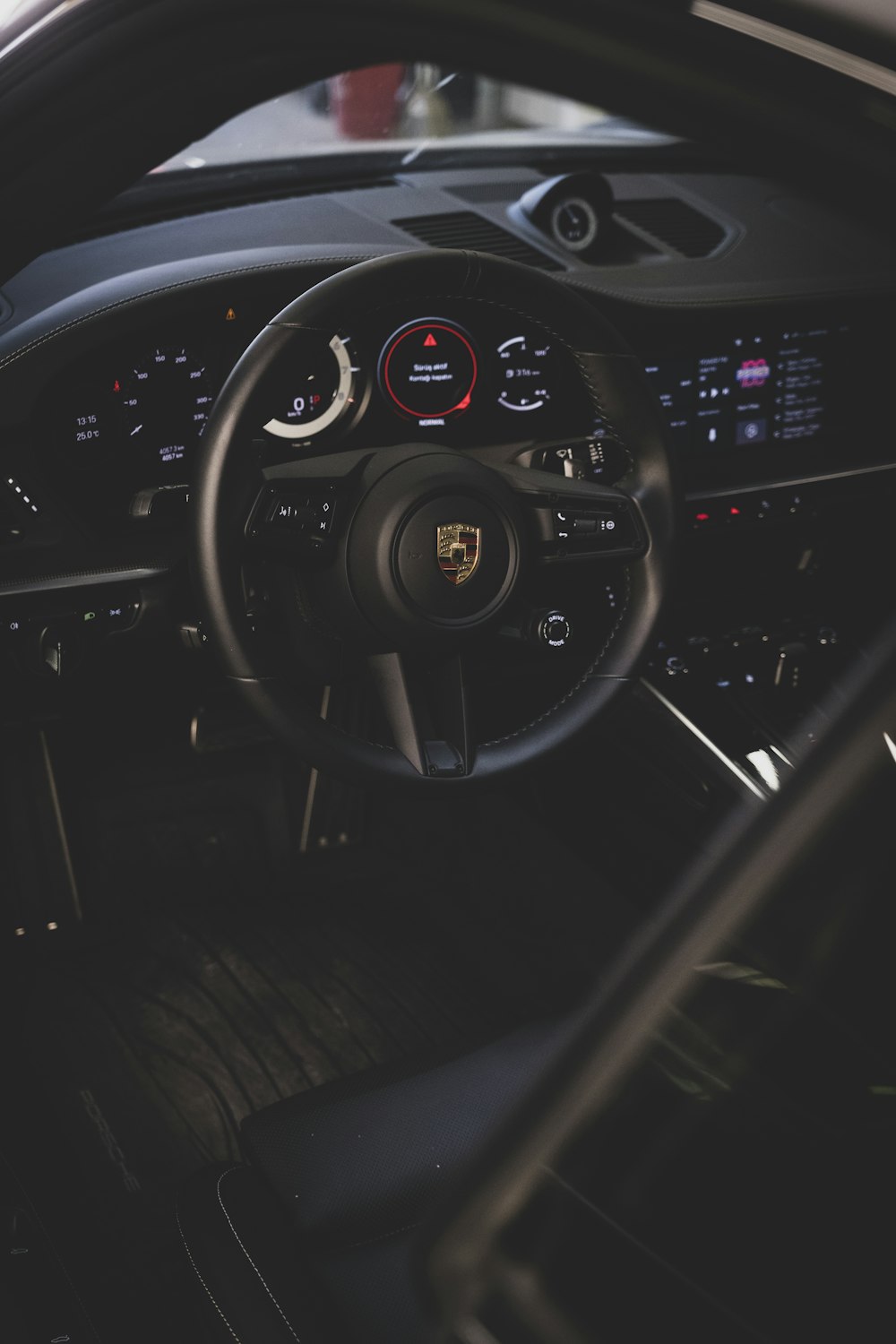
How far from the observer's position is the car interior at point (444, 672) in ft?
1.88

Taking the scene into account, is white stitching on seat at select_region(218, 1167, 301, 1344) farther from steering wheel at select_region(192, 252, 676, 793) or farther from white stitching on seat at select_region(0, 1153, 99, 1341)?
steering wheel at select_region(192, 252, 676, 793)

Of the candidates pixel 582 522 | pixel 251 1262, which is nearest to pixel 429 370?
pixel 582 522

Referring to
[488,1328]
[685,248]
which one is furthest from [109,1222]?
[685,248]

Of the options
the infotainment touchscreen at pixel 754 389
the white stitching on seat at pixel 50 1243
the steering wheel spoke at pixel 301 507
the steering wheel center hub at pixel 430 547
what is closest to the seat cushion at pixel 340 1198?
the white stitching on seat at pixel 50 1243

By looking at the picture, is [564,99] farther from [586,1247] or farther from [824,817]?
[586,1247]

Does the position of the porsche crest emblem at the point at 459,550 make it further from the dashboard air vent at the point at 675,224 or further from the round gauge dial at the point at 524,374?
the dashboard air vent at the point at 675,224

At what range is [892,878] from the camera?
1.82 feet

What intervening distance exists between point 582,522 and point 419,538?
234 millimetres

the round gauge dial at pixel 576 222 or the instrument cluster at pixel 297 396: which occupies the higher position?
the round gauge dial at pixel 576 222

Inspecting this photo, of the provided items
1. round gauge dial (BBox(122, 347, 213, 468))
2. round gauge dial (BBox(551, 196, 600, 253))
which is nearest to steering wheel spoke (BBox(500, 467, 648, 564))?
round gauge dial (BBox(122, 347, 213, 468))

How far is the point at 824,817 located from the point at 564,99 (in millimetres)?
463

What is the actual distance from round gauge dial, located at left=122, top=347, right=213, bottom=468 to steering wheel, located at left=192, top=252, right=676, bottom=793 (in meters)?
0.30

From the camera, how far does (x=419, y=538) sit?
1577mm

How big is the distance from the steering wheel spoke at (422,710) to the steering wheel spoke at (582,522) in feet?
0.66
